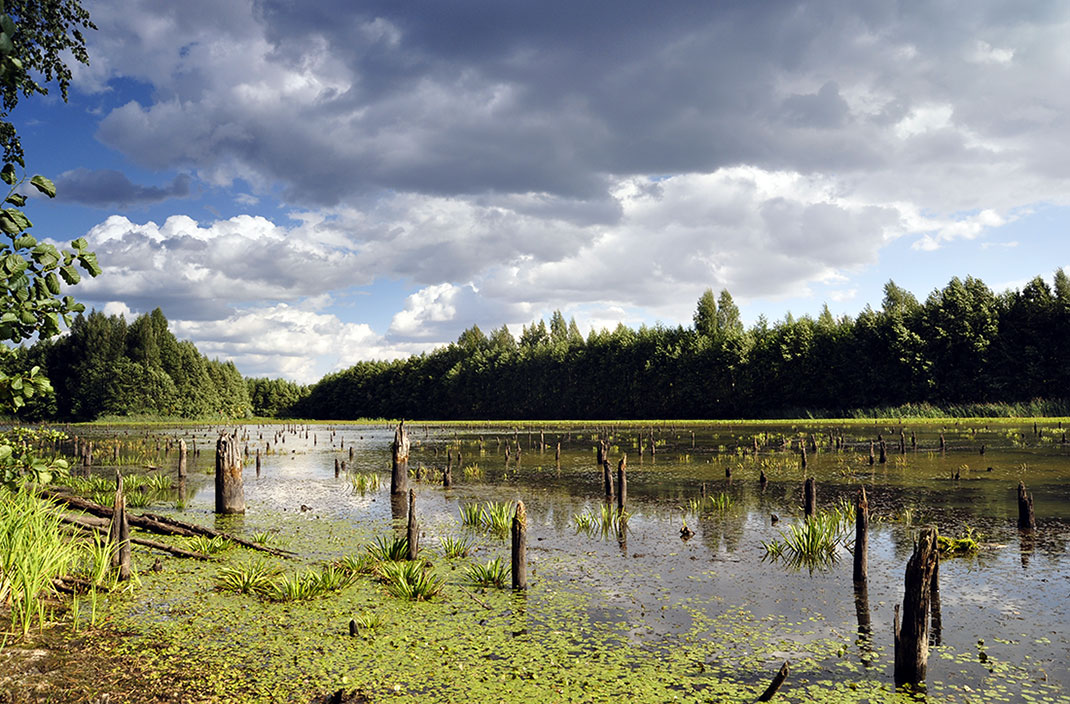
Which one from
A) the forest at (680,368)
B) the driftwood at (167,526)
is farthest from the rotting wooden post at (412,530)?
the forest at (680,368)

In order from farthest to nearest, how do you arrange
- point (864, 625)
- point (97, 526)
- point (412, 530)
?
point (412, 530)
point (97, 526)
point (864, 625)

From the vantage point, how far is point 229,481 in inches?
759

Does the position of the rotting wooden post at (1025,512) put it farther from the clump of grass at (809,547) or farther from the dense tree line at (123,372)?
the dense tree line at (123,372)

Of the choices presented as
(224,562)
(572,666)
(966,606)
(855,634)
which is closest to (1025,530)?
(966,606)

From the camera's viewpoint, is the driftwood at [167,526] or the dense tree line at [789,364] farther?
the dense tree line at [789,364]

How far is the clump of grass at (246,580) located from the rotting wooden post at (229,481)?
7774 mm

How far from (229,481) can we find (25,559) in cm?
1156

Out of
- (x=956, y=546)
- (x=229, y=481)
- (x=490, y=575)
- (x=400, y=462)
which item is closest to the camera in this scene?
(x=490, y=575)

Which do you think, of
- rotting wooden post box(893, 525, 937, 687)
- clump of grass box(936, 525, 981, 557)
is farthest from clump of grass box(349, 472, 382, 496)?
rotting wooden post box(893, 525, 937, 687)

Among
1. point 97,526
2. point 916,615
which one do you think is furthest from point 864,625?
point 97,526

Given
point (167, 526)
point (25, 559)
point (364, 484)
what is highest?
point (25, 559)

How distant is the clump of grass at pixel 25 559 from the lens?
319 inches

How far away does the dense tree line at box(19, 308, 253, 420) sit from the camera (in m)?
108

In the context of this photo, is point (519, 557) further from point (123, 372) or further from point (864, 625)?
point (123, 372)
